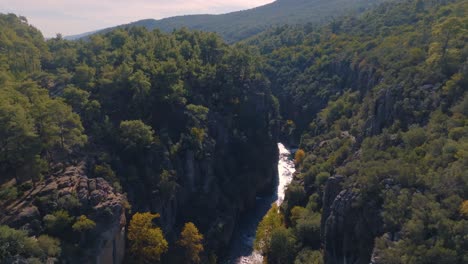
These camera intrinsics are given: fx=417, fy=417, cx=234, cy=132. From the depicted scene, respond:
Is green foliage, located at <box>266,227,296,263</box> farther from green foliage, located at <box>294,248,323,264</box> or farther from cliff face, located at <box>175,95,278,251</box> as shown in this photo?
cliff face, located at <box>175,95,278,251</box>

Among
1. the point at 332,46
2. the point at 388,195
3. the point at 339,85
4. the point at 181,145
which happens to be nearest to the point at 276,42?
the point at 332,46

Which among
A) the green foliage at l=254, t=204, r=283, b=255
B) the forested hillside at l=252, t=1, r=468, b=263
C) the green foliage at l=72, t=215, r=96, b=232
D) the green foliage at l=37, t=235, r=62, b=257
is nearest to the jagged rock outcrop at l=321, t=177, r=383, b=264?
the forested hillside at l=252, t=1, r=468, b=263

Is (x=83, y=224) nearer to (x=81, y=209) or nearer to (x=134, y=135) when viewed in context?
(x=81, y=209)

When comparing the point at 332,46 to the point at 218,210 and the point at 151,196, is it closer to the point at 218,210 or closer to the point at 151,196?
the point at 218,210

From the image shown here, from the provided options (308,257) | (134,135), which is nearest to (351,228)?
(308,257)

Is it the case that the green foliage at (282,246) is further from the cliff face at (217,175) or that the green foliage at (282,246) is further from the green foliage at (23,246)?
the green foliage at (23,246)

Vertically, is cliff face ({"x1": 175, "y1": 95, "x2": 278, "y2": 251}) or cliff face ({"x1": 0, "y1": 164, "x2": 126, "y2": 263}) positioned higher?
cliff face ({"x1": 0, "y1": 164, "x2": 126, "y2": 263})

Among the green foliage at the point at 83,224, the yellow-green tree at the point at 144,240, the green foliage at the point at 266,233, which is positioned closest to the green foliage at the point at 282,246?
the green foliage at the point at 266,233
